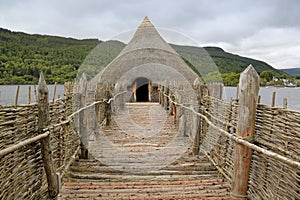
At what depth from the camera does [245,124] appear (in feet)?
8.75

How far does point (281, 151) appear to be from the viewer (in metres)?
2.23

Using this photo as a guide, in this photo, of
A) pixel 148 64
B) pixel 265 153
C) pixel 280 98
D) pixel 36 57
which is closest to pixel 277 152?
pixel 265 153

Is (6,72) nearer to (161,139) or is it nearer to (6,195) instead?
(161,139)

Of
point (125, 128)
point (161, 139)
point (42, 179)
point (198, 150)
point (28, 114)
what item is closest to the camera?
point (28, 114)

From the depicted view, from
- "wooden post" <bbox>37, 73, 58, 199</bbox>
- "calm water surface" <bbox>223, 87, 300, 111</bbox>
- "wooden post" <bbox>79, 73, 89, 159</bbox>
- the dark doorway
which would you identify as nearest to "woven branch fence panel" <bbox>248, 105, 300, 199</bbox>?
"wooden post" <bbox>37, 73, 58, 199</bbox>

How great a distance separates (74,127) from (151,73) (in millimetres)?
13917

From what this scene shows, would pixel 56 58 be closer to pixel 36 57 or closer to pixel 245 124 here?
pixel 36 57

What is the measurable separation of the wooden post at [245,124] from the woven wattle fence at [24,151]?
6.48 feet

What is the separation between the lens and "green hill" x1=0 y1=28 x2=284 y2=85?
2108 centimetres

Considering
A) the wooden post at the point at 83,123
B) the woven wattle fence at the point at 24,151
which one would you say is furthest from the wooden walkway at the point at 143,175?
the woven wattle fence at the point at 24,151

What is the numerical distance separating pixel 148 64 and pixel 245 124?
15184 millimetres

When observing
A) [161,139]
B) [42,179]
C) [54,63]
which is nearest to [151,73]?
[161,139]

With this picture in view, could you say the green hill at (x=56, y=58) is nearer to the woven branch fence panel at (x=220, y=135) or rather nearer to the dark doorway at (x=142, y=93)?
the dark doorway at (x=142, y=93)

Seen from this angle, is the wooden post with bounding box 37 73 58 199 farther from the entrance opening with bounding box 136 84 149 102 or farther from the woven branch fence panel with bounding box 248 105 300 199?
the entrance opening with bounding box 136 84 149 102
